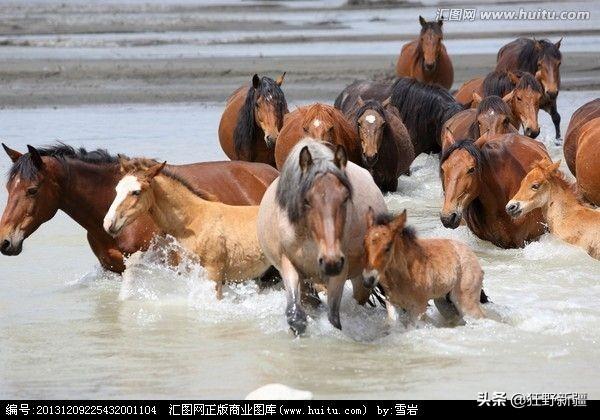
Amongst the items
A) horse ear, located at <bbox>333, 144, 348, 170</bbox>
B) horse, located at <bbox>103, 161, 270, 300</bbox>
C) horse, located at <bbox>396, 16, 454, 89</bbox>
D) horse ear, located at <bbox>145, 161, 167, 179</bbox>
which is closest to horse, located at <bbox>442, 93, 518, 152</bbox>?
horse, located at <bbox>103, 161, 270, 300</bbox>

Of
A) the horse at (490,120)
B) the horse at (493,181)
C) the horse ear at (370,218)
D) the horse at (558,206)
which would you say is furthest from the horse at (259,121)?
the horse ear at (370,218)

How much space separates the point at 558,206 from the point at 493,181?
73 centimetres

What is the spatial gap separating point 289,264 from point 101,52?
20389 mm

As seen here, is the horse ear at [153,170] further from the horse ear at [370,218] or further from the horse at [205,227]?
the horse ear at [370,218]

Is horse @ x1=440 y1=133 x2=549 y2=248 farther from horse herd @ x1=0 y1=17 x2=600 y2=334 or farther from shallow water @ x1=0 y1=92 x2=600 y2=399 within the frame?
shallow water @ x1=0 y1=92 x2=600 y2=399

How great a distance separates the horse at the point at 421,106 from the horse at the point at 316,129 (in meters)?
2.62

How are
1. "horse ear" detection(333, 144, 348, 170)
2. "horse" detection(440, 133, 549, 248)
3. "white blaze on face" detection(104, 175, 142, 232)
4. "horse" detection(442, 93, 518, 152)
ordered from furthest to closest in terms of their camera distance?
"horse" detection(442, 93, 518, 152)
"horse" detection(440, 133, 549, 248)
"white blaze on face" detection(104, 175, 142, 232)
"horse ear" detection(333, 144, 348, 170)

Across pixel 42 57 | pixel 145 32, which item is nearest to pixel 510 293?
pixel 42 57

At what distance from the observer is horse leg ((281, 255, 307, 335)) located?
7.07 m

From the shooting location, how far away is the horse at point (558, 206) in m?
9.12

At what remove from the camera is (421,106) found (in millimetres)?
13812

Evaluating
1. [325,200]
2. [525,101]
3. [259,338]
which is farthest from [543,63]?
[325,200]

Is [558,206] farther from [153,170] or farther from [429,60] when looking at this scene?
[429,60]

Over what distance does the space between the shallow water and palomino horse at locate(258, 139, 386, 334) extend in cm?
33
